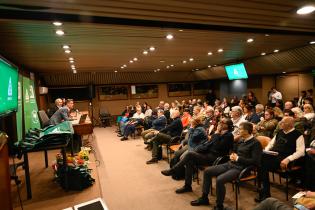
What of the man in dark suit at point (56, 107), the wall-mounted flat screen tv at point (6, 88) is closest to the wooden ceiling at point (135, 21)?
the wall-mounted flat screen tv at point (6, 88)

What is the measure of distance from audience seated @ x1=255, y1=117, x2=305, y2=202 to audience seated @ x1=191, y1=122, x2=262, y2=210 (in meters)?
0.30

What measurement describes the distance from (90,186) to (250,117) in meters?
4.06

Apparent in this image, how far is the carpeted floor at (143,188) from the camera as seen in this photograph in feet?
11.4

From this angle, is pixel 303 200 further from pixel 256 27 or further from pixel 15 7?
pixel 15 7

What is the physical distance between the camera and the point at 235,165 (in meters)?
3.24

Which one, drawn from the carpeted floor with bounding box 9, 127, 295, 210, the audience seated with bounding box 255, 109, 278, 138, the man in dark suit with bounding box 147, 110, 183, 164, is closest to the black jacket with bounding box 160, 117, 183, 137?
the man in dark suit with bounding box 147, 110, 183, 164

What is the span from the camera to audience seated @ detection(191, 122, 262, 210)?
10.1ft

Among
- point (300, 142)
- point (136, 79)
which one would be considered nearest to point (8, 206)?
point (300, 142)

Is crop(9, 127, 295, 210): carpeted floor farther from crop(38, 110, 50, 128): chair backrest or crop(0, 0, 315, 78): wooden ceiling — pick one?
crop(0, 0, 315, 78): wooden ceiling

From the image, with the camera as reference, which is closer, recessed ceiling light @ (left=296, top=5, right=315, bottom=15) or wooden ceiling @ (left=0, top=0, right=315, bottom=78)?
wooden ceiling @ (left=0, top=0, right=315, bottom=78)

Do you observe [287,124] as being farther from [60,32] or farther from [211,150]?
[60,32]

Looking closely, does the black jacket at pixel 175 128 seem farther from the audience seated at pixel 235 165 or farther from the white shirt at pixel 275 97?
the white shirt at pixel 275 97

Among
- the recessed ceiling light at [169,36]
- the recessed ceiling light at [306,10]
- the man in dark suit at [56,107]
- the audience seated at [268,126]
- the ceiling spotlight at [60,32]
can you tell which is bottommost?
the audience seated at [268,126]

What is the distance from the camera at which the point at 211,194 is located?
3709 mm
